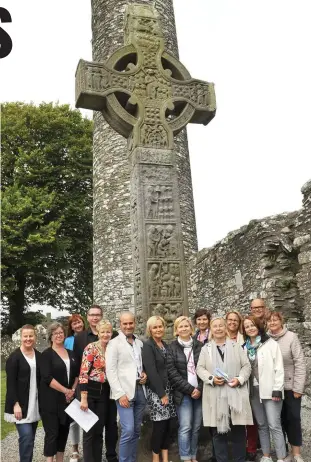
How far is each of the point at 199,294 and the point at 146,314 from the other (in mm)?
7924

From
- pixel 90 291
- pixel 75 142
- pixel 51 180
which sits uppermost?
pixel 75 142

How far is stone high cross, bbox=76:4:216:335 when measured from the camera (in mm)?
5055

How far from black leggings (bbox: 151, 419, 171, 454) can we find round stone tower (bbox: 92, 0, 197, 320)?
970 centimetres

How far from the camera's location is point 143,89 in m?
5.64

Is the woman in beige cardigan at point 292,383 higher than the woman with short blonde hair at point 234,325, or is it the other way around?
the woman with short blonde hair at point 234,325

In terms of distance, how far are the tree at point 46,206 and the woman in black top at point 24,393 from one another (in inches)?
588

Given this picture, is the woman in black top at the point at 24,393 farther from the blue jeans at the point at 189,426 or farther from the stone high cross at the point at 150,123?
the blue jeans at the point at 189,426

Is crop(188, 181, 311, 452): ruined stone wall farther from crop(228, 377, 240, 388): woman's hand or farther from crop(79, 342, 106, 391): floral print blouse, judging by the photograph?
crop(79, 342, 106, 391): floral print blouse

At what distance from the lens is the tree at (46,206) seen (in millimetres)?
19391

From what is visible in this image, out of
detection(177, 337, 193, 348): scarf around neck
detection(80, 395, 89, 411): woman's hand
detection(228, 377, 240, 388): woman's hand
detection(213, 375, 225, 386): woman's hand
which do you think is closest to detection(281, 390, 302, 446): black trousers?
detection(228, 377, 240, 388): woman's hand

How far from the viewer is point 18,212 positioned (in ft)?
62.5

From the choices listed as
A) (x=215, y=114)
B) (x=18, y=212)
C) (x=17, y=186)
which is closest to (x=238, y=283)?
(x=215, y=114)

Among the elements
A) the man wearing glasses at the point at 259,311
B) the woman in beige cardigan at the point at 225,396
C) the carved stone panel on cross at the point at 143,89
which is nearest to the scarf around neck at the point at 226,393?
the woman in beige cardigan at the point at 225,396

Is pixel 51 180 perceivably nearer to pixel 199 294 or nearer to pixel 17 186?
pixel 17 186
